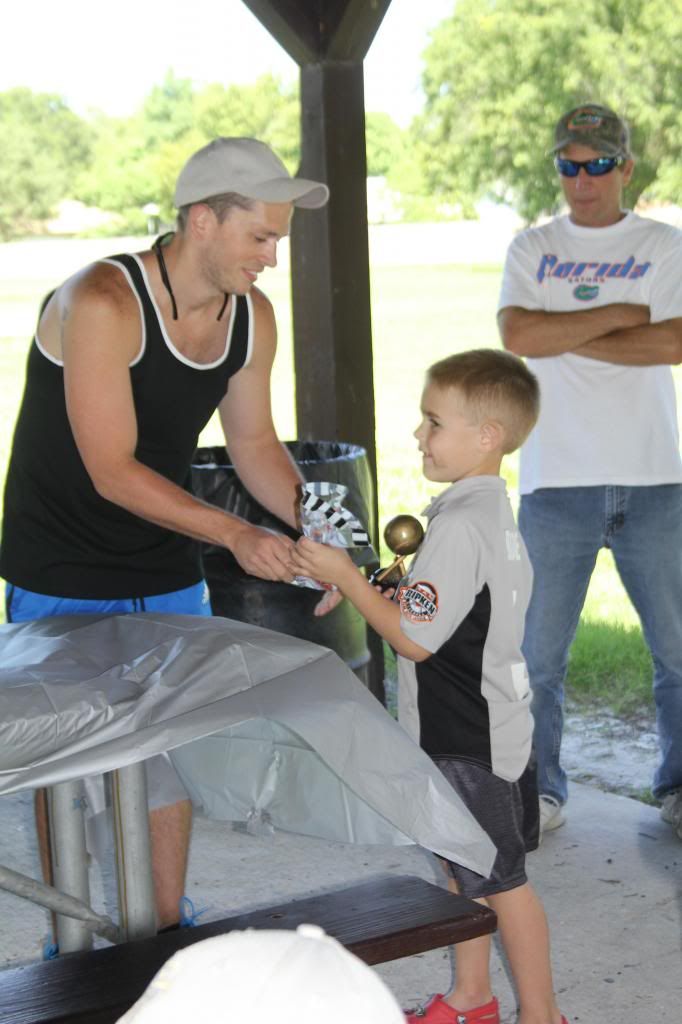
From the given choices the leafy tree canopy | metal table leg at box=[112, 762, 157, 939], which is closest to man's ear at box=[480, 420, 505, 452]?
metal table leg at box=[112, 762, 157, 939]

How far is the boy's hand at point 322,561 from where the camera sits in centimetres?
234

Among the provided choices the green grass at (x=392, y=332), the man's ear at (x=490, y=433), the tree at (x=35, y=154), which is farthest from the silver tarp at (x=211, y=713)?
the tree at (x=35, y=154)

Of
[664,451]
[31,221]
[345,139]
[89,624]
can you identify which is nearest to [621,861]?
[664,451]

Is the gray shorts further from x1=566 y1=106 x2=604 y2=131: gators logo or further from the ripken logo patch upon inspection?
x1=566 y1=106 x2=604 y2=131: gators logo

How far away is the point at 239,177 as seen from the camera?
251 centimetres

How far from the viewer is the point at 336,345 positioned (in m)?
4.46

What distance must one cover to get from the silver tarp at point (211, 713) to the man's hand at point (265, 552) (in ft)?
0.71

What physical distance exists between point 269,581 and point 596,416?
1.15 metres

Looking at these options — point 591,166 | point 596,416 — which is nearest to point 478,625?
point 596,416

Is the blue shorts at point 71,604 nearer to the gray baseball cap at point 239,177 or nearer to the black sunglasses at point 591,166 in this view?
the gray baseball cap at point 239,177

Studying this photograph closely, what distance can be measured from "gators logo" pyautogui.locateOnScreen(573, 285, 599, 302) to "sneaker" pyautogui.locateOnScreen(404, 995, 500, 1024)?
6.33 ft

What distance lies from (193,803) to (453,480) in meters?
0.83

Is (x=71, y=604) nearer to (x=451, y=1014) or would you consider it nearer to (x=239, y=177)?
(x=239, y=177)

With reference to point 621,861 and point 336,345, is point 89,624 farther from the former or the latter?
point 336,345
